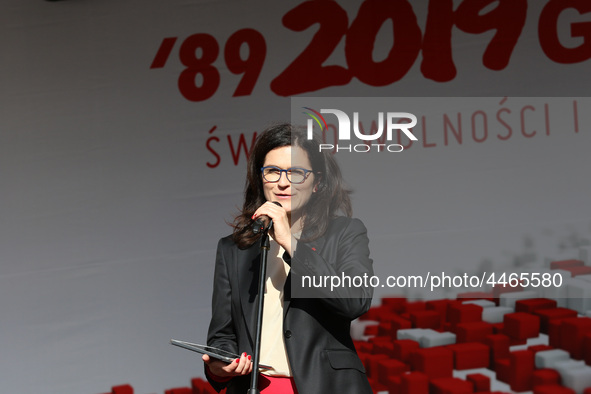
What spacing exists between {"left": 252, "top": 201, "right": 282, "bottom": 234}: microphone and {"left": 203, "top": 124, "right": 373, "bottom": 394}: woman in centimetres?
1

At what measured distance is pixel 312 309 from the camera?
5.50ft

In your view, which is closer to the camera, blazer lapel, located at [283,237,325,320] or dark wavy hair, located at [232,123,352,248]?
blazer lapel, located at [283,237,325,320]

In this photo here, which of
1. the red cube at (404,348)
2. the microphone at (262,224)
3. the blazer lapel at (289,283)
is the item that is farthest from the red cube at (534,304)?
the microphone at (262,224)

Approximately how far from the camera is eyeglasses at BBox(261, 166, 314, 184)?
176 centimetres

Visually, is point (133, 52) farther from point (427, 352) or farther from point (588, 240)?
point (588, 240)

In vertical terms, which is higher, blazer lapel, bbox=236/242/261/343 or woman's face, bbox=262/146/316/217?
woman's face, bbox=262/146/316/217

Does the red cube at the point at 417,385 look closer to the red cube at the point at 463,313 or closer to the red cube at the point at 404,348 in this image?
the red cube at the point at 404,348

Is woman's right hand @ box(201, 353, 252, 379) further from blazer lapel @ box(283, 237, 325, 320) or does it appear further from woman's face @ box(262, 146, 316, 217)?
woman's face @ box(262, 146, 316, 217)

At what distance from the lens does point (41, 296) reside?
315cm

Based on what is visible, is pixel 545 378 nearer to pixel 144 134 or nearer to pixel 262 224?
pixel 262 224

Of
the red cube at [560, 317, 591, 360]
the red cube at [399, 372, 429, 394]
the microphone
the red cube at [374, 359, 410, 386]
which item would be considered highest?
the microphone

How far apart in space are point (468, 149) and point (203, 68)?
50.9 inches

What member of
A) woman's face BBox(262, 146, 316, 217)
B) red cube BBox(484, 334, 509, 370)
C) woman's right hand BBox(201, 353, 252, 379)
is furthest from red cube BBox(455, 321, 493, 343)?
woman's right hand BBox(201, 353, 252, 379)

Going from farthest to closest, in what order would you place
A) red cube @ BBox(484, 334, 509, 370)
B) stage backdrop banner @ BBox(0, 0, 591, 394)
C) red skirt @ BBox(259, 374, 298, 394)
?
stage backdrop banner @ BBox(0, 0, 591, 394) → red cube @ BBox(484, 334, 509, 370) → red skirt @ BBox(259, 374, 298, 394)
